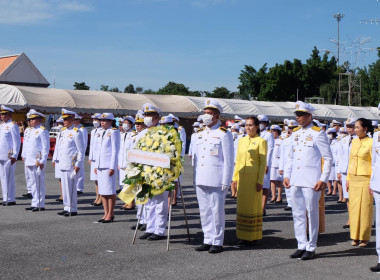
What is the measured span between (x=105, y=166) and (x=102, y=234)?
177 cm

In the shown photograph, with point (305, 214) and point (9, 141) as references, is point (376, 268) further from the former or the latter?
point (9, 141)

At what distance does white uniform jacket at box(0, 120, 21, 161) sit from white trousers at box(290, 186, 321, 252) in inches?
302

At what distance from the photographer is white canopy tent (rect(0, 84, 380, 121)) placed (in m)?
29.1

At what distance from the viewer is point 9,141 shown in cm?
1259

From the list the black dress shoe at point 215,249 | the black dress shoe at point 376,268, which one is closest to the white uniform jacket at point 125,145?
the black dress shoe at point 215,249

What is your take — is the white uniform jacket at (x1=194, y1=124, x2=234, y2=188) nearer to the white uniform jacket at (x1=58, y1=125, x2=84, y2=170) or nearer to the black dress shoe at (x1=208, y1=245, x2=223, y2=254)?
the black dress shoe at (x1=208, y1=245, x2=223, y2=254)

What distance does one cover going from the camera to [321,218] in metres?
8.99

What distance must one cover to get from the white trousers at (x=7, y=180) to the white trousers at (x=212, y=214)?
21.2ft

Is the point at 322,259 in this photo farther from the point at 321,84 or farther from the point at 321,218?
the point at 321,84

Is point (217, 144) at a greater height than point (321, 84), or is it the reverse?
point (321, 84)

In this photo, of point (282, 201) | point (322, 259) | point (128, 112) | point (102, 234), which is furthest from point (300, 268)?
point (128, 112)

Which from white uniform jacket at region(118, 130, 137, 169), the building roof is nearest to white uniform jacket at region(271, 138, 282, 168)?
white uniform jacket at region(118, 130, 137, 169)

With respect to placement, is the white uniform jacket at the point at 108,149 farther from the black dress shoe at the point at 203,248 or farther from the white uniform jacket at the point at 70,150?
the black dress shoe at the point at 203,248

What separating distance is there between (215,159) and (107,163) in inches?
128
